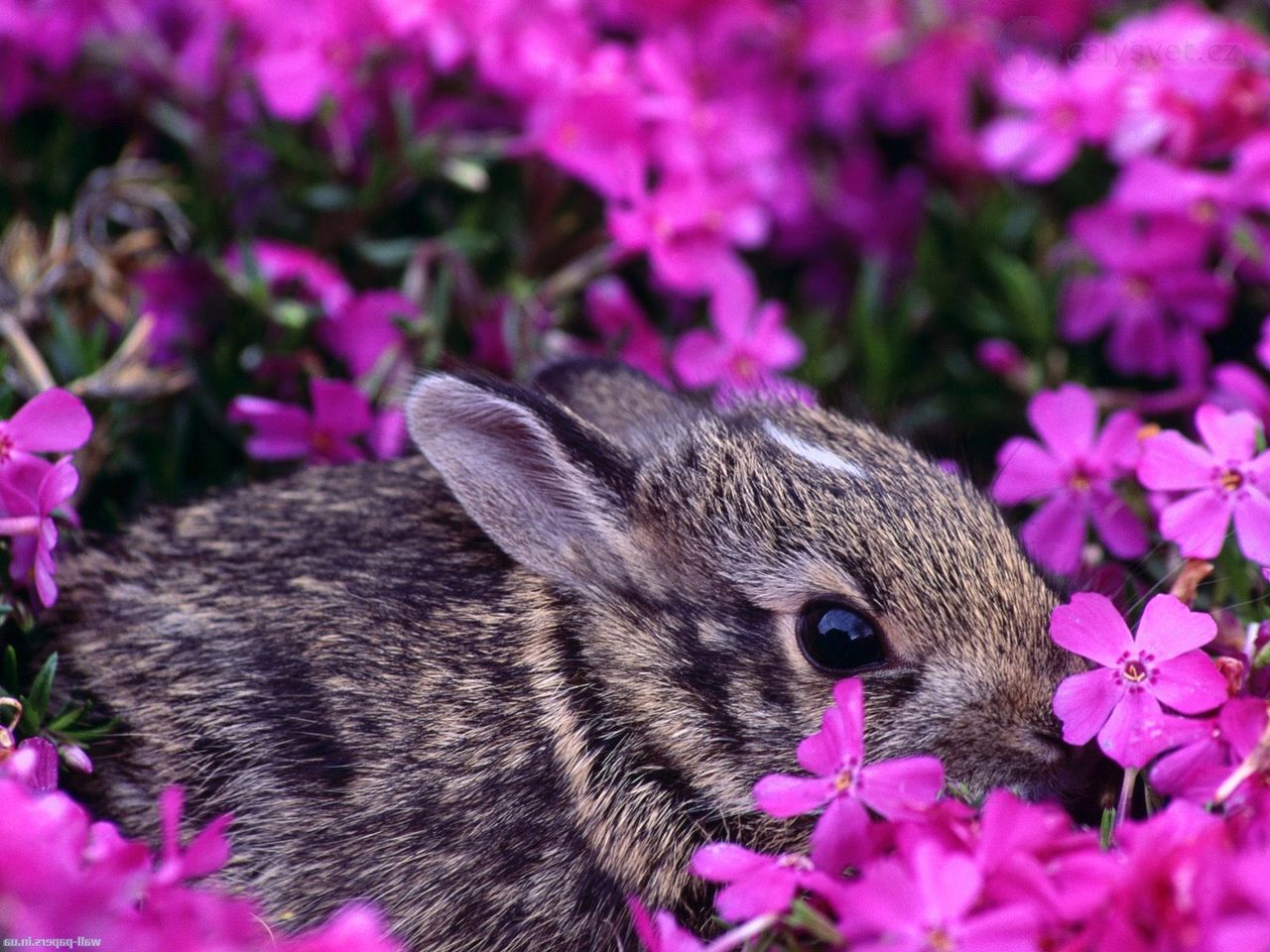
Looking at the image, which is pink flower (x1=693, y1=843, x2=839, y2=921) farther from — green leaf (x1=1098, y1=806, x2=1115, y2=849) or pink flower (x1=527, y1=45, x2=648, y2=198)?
pink flower (x1=527, y1=45, x2=648, y2=198)

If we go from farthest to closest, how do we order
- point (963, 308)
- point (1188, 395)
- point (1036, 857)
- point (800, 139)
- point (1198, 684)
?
point (800, 139) < point (963, 308) < point (1188, 395) < point (1198, 684) < point (1036, 857)

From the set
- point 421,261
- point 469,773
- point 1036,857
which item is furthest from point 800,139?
point 1036,857

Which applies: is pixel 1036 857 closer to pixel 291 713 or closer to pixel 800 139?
pixel 291 713

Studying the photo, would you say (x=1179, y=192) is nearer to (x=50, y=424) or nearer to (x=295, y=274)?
(x=295, y=274)

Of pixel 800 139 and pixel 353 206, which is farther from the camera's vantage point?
pixel 800 139

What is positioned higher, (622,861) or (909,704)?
(909,704)

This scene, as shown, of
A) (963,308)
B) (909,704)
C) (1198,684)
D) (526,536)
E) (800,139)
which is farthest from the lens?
(800,139)
